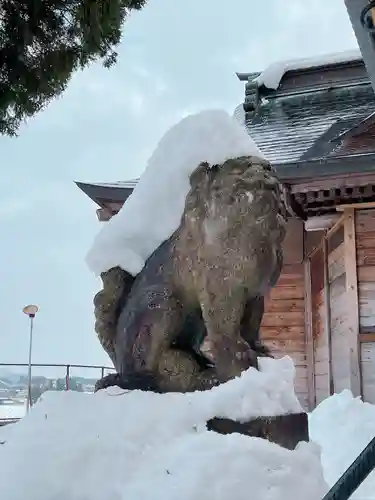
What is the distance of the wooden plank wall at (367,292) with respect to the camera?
5.73 metres

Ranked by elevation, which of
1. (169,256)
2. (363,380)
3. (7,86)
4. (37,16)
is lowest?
(363,380)

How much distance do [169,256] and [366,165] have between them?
3.24 metres

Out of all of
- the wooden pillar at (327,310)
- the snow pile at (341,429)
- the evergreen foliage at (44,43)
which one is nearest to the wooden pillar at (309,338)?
the wooden pillar at (327,310)

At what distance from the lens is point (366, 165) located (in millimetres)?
5152

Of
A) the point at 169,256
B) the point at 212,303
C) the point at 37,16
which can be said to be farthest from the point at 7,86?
the point at 212,303

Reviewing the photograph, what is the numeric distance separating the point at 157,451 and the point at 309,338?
4.98 m

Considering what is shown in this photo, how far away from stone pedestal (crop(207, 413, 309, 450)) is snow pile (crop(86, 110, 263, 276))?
91 cm

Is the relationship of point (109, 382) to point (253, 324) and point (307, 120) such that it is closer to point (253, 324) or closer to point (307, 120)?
point (253, 324)

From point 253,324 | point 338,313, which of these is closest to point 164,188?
point 253,324

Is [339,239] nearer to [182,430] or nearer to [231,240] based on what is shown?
[231,240]

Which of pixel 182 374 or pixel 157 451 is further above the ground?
pixel 182 374

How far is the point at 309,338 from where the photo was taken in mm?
6586

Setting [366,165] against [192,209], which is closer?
[192,209]

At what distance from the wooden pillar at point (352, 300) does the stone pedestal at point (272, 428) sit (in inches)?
150
